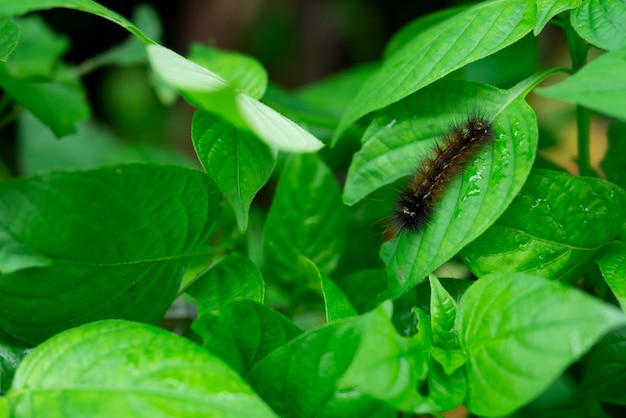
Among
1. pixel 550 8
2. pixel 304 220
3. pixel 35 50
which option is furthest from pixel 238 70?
pixel 35 50

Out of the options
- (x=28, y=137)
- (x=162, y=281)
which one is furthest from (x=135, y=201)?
(x=28, y=137)

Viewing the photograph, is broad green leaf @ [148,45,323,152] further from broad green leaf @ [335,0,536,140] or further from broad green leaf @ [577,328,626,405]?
broad green leaf @ [577,328,626,405]

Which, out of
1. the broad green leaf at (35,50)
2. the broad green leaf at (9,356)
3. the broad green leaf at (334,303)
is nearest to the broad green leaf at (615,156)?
the broad green leaf at (334,303)

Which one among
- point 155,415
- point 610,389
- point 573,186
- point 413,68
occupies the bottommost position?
point 610,389

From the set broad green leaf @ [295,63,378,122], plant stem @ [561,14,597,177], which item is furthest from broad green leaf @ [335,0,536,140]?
broad green leaf @ [295,63,378,122]

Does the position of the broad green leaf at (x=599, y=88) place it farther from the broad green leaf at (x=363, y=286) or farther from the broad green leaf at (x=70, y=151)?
the broad green leaf at (x=70, y=151)

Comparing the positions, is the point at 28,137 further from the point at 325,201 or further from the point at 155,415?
the point at 155,415
